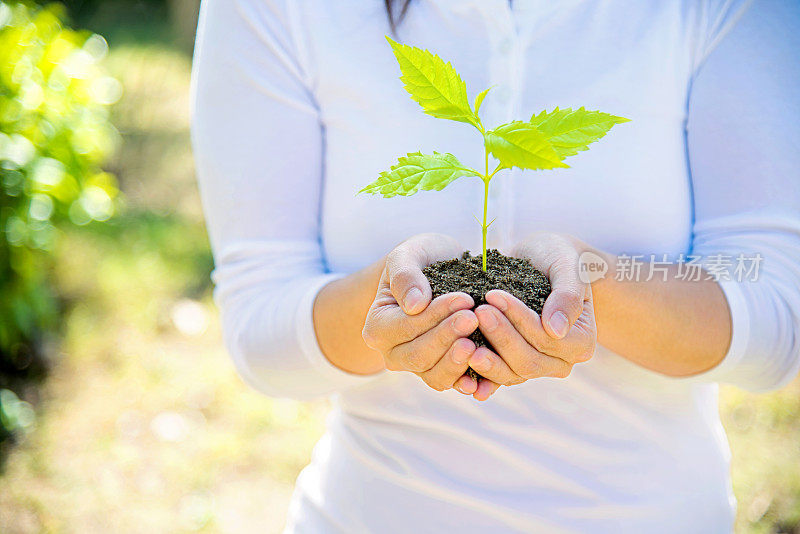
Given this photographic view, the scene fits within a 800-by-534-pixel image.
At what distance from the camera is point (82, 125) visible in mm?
3861

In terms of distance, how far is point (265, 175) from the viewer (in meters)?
1.71

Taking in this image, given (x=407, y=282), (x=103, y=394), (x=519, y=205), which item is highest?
(x=519, y=205)

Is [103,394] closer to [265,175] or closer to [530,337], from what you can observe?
[265,175]

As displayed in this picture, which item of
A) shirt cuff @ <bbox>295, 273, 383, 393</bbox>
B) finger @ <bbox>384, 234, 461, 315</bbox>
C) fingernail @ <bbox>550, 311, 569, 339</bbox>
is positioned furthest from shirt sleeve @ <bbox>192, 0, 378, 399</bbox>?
fingernail @ <bbox>550, 311, 569, 339</bbox>

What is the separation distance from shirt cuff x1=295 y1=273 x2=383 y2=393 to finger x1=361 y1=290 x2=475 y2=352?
0.33 metres

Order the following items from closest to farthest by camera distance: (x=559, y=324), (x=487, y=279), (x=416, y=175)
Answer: (x=559, y=324)
(x=416, y=175)
(x=487, y=279)

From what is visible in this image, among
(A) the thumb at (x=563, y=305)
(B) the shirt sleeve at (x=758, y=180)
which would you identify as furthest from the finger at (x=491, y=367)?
(B) the shirt sleeve at (x=758, y=180)

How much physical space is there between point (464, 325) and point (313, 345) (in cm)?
55

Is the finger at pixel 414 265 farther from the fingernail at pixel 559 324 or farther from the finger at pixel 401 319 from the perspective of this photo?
the fingernail at pixel 559 324

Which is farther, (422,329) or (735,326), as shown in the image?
(735,326)

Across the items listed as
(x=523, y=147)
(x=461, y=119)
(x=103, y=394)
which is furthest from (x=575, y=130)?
(x=103, y=394)

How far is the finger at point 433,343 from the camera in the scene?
4.09ft

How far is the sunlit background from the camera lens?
3.33 meters

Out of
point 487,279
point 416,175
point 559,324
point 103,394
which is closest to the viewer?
point 559,324
